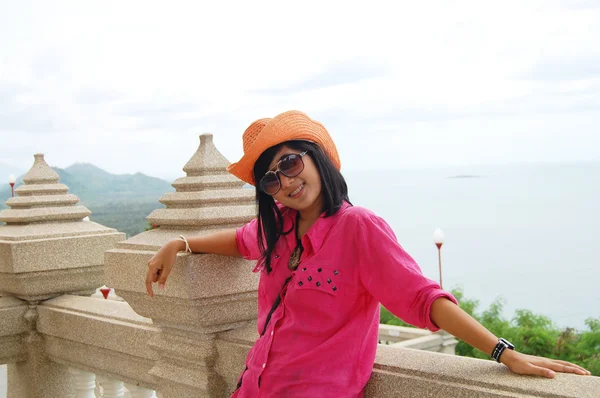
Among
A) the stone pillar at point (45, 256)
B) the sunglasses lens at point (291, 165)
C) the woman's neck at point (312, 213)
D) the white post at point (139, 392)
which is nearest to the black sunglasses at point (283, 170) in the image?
the sunglasses lens at point (291, 165)

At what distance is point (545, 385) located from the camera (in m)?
1.85

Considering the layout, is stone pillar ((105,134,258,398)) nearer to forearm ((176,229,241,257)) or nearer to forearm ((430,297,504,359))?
forearm ((176,229,241,257))

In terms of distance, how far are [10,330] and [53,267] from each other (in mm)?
395

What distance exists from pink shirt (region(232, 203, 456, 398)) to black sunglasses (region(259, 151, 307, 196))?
0.52 feet

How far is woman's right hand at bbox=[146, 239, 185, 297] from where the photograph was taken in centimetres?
259

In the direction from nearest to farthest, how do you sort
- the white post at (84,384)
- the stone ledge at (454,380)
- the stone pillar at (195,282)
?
the stone ledge at (454,380) → the stone pillar at (195,282) → the white post at (84,384)

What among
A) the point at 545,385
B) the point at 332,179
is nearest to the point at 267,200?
the point at 332,179

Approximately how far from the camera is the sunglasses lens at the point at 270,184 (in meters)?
2.18

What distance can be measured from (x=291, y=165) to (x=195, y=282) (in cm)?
68

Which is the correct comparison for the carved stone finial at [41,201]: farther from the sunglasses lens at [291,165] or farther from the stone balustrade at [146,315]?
the sunglasses lens at [291,165]

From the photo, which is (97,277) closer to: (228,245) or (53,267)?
(53,267)

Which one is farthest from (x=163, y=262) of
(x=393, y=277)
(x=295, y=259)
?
(x=393, y=277)

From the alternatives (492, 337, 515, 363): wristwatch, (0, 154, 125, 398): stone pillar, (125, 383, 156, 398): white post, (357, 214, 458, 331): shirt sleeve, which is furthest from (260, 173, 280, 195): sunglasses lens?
(0, 154, 125, 398): stone pillar

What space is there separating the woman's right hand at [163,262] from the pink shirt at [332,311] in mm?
521
